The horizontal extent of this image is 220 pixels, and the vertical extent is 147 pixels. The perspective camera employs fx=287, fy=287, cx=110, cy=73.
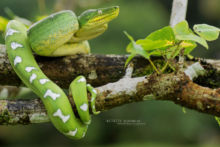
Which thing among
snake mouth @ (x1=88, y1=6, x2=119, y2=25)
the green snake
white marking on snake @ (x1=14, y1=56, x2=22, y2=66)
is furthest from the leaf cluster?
white marking on snake @ (x1=14, y1=56, x2=22, y2=66)

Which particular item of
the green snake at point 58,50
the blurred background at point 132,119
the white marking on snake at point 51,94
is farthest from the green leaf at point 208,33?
the blurred background at point 132,119

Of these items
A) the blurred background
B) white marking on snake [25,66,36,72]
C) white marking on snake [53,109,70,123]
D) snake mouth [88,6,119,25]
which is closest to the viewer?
white marking on snake [53,109,70,123]

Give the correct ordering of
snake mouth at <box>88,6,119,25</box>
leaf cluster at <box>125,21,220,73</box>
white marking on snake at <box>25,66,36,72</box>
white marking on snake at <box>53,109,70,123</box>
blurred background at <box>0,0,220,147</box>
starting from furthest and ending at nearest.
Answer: blurred background at <box>0,0,220,147</box>, snake mouth at <box>88,6,119,25</box>, white marking on snake at <box>25,66,36,72</box>, white marking on snake at <box>53,109,70,123</box>, leaf cluster at <box>125,21,220,73</box>

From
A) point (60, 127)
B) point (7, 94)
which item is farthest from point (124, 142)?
point (60, 127)

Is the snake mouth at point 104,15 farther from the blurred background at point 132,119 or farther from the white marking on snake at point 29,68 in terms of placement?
the blurred background at point 132,119

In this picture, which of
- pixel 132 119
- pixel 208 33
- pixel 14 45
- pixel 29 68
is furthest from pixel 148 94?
pixel 132 119

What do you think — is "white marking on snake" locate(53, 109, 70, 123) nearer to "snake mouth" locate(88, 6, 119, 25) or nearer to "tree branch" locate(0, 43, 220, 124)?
"tree branch" locate(0, 43, 220, 124)
